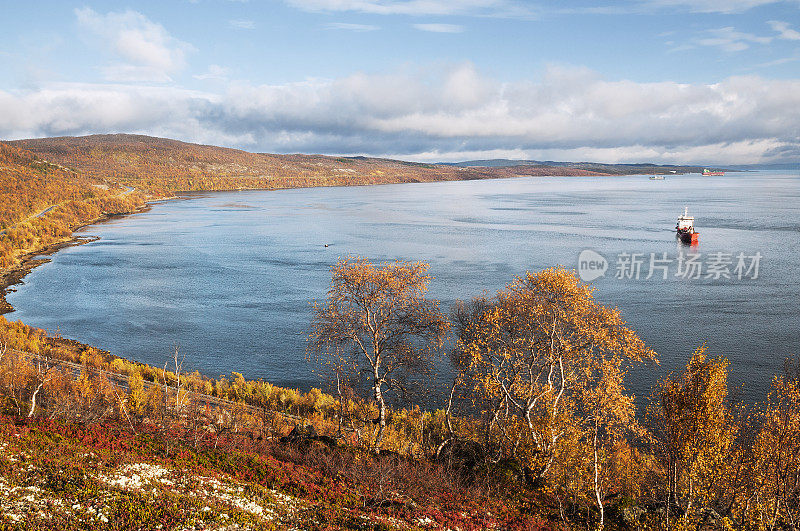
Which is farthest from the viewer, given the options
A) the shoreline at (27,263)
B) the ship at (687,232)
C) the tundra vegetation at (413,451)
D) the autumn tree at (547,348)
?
the ship at (687,232)

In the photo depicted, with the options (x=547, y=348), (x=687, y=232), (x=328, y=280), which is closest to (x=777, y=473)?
(x=547, y=348)

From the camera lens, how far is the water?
143 feet

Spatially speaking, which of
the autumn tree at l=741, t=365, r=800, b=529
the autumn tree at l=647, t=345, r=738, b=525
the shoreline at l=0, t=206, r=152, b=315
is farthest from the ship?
the shoreline at l=0, t=206, r=152, b=315

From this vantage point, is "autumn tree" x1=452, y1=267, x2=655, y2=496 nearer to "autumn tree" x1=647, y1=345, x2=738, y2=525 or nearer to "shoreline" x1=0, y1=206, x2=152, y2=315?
"autumn tree" x1=647, y1=345, x2=738, y2=525

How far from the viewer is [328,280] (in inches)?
2694

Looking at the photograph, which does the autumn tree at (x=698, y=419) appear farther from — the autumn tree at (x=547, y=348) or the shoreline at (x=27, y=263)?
the shoreline at (x=27, y=263)

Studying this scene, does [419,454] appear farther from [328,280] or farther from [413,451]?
[328,280]

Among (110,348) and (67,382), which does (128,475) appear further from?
(110,348)

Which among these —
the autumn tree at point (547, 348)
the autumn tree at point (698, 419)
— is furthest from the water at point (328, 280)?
the autumn tree at point (698, 419)

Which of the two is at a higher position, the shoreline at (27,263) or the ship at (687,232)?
the ship at (687,232)

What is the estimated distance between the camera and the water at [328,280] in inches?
1716

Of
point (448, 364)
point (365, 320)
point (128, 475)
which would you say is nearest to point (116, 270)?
point (448, 364)

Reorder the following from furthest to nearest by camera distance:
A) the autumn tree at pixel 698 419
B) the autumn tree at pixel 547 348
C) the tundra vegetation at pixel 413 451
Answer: the autumn tree at pixel 547 348 → the autumn tree at pixel 698 419 → the tundra vegetation at pixel 413 451

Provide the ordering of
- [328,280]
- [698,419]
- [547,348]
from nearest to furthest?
[698,419]
[547,348]
[328,280]
